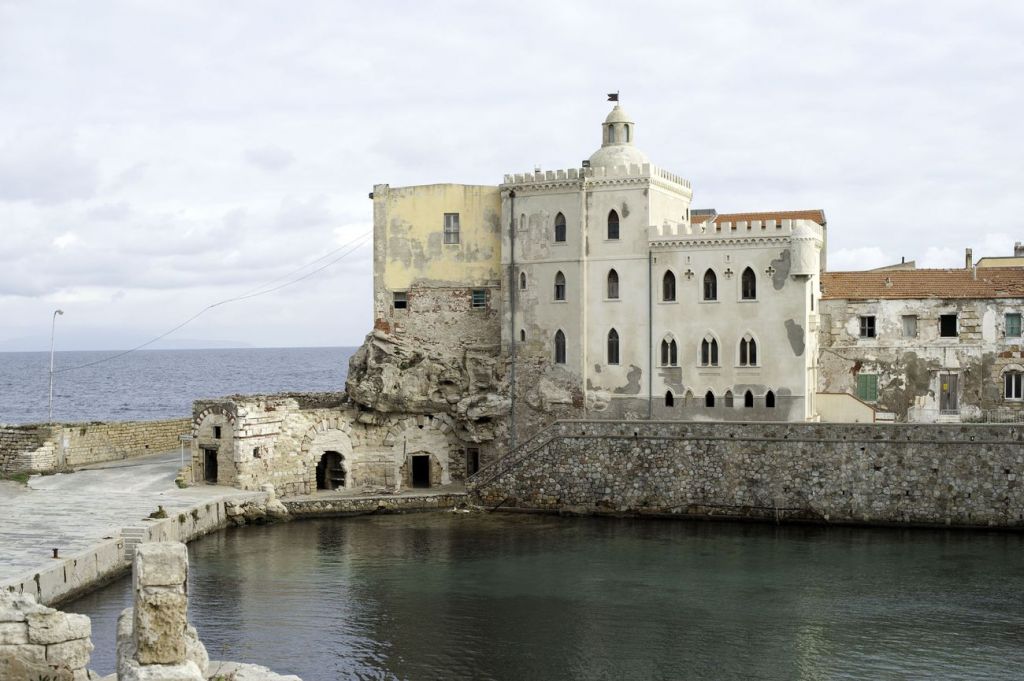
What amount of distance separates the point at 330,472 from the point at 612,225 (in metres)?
15.5

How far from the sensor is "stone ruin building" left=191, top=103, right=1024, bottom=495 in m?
48.4

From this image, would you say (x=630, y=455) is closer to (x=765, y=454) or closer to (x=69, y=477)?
(x=765, y=454)

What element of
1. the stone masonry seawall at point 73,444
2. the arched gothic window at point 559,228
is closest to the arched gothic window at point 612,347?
the arched gothic window at point 559,228

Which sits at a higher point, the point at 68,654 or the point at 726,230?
the point at 726,230

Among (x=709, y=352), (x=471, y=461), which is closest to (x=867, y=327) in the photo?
(x=709, y=352)

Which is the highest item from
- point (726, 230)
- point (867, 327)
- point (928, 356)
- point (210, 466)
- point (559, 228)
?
point (559, 228)

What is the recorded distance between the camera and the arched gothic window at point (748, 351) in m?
48.2

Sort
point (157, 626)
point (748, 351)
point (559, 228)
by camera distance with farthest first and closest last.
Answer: point (559, 228)
point (748, 351)
point (157, 626)

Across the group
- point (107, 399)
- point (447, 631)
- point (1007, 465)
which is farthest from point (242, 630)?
point (107, 399)

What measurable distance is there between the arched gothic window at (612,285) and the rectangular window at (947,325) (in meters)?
13.2

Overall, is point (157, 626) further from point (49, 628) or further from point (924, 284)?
point (924, 284)

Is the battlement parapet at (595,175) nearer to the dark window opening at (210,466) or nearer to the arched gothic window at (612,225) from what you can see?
the arched gothic window at (612,225)

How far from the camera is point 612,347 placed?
50000 mm

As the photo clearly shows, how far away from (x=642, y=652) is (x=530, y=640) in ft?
9.57
